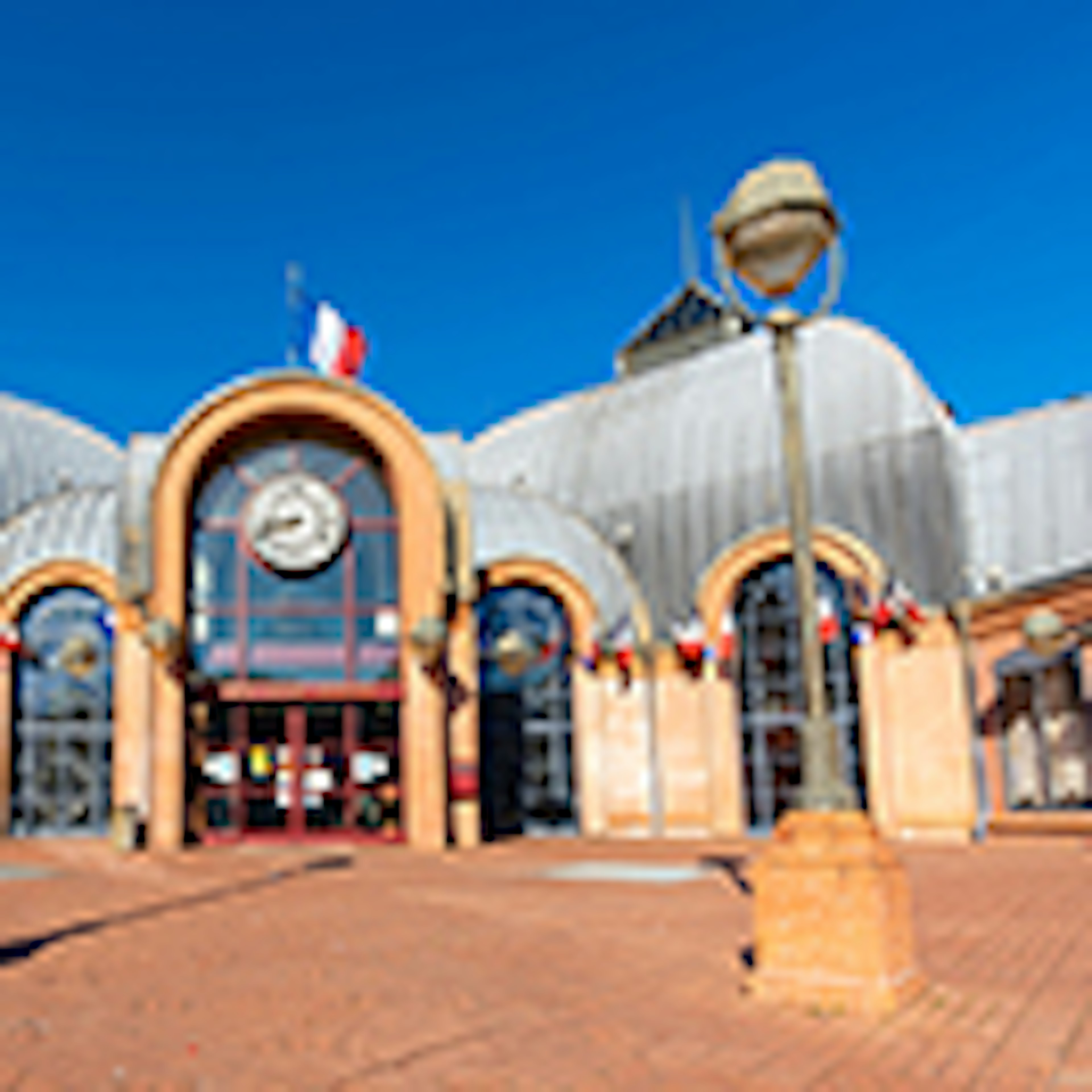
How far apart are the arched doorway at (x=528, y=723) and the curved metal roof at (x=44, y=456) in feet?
42.3

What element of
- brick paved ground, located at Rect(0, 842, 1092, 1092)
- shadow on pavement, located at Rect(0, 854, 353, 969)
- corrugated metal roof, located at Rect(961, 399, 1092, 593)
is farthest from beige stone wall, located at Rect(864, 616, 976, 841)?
shadow on pavement, located at Rect(0, 854, 353, 969)

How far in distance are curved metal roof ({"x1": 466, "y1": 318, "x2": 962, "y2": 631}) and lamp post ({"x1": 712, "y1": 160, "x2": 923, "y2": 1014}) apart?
14.8 metres

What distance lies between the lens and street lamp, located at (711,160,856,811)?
299 inches

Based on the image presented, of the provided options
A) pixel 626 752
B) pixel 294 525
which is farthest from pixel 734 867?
pixel 294 525

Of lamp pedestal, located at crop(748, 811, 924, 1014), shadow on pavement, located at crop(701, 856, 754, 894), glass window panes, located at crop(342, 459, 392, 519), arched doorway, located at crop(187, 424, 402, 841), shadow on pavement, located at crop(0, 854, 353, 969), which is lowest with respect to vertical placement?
shadow on pavement, located at crop(701, 856, 754, 894)

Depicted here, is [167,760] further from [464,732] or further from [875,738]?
[875,738]

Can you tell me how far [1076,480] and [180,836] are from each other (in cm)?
1879

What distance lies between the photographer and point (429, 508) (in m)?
21.8

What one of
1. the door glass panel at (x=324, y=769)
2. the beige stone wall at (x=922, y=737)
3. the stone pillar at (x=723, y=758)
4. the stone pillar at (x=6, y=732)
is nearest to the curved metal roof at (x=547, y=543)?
the stone pillar at (x=723, y=758)

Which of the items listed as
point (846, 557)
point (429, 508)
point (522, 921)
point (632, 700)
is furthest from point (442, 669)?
point (522, 921)

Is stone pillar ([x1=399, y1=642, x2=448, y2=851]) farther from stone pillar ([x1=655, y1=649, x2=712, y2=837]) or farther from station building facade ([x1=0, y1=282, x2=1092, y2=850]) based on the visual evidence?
stone pillar ([x1=655, y1=649, x2=712, y2=837])

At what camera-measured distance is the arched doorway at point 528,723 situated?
2370 centimetres

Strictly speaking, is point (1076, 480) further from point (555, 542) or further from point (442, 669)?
point (442, 669)

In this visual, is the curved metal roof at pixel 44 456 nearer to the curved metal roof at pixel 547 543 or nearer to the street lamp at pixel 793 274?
the curved metal roof at pixel 547 543
